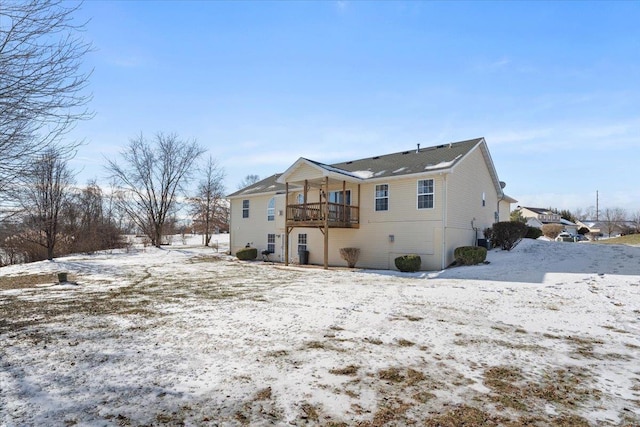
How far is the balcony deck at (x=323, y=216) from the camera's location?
1758 centimetres

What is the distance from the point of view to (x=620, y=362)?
4840 mm

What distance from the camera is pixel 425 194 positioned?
1638cm

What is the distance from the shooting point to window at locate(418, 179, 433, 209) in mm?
16205

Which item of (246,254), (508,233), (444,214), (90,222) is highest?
(90,222)

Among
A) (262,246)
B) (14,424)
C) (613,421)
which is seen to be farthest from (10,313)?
(262,246)

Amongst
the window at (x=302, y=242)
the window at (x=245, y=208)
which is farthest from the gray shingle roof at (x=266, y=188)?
the window at (x=302, y=242)

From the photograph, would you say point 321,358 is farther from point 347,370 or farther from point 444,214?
point 444,214

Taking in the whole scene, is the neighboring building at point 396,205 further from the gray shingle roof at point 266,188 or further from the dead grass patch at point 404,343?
the dead grass patch at point 404,343

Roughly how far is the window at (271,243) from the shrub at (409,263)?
10137 millimetres

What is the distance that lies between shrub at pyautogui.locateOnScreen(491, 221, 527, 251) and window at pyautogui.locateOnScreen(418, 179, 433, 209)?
15.3 feet

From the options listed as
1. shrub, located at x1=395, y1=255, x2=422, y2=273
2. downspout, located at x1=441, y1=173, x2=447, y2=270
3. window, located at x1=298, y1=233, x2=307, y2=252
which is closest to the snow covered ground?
shrub, located at x1=395, y1=255, x2=422, y2=273

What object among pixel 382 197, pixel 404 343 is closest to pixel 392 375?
pixel 404 343

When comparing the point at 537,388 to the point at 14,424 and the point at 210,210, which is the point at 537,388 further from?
the point at 210,210

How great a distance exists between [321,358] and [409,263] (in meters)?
11.5
